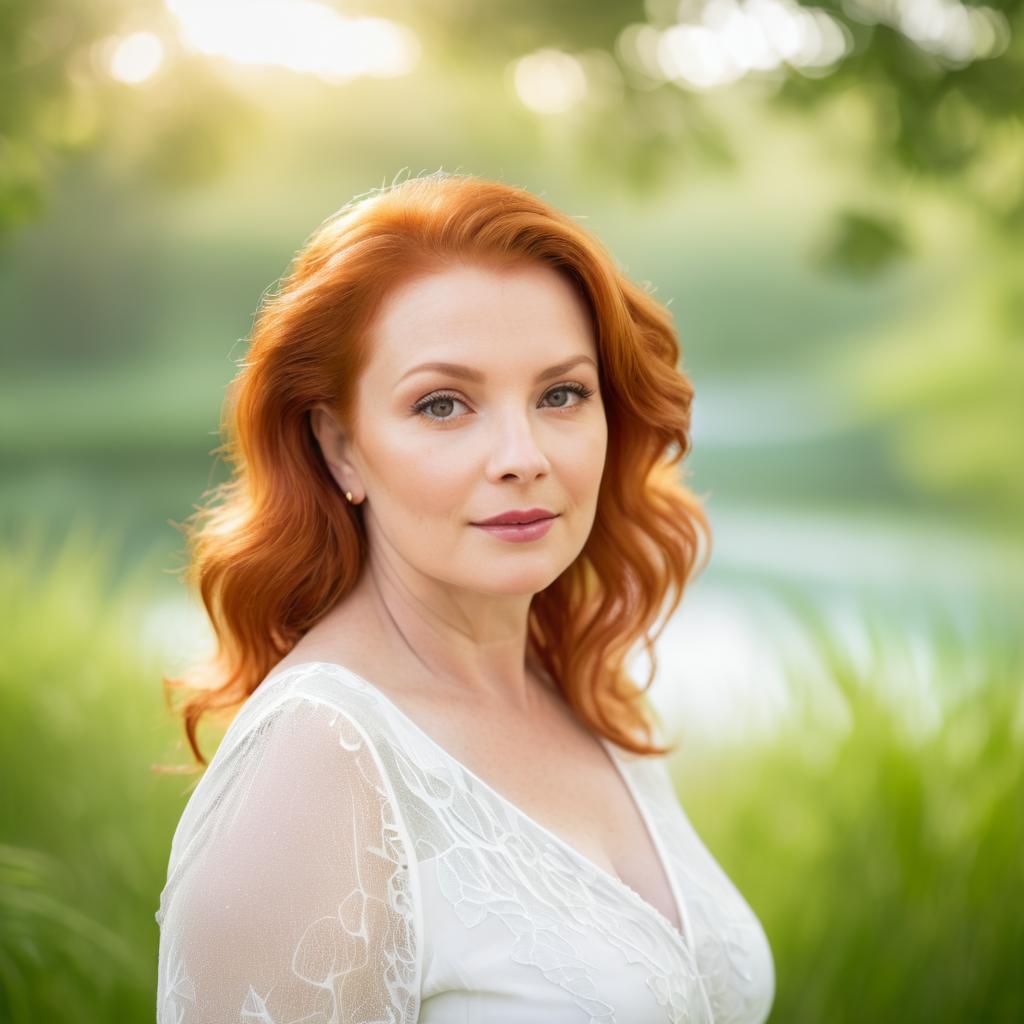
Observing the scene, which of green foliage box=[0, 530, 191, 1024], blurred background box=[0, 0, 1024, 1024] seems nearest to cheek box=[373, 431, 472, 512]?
blurred background box=[0, 0, 1024, 1024]

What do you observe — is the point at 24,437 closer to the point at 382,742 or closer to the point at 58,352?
the point at 58,352

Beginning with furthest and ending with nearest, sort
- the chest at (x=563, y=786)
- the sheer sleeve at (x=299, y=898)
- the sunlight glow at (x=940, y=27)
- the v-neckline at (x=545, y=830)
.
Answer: the sunlight glow at (x=940, y=27)
the chest at (x=563, y=786)
the v-neckline at (x=545, y=830)
the sheer sleeve at (x=299, y=898)

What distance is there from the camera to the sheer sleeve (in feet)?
4.29

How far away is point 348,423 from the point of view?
166cm

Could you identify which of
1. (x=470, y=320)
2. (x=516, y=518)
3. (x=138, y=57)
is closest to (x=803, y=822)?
(x=516, y=518)

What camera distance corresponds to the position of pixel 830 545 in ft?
16.0

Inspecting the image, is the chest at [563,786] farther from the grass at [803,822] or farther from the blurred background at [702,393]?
the grass at [803,822]

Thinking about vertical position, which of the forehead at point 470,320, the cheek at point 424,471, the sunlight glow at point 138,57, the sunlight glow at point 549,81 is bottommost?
the cheek at point 424,471

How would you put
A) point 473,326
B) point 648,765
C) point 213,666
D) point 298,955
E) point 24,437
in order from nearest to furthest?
point 298,955 < point 473,326 < point 213,666 < point 648,765 < point 24,437

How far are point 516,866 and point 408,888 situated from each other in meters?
0.16

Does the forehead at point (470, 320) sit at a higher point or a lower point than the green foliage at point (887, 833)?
higher

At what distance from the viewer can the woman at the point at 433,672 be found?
1.34 m

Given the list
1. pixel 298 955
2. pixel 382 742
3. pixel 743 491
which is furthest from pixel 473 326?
pixel 743 491

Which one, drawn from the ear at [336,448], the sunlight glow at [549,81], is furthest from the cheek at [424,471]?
the sunlight glow at [549,81]
